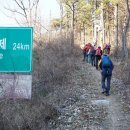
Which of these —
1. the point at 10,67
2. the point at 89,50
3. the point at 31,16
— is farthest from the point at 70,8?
the point at 10,67

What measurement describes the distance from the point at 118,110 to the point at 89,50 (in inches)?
649

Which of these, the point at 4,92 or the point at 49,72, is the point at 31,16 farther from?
the point at 4,92

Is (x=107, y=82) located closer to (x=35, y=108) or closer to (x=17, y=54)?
(x=17, y=54)

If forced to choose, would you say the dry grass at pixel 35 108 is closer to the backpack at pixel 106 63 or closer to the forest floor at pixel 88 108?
the forest floor at pixel 88 108

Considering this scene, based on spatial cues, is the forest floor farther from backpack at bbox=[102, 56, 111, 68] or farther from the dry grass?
backpack at bbox=[102, 56, 111, 68]

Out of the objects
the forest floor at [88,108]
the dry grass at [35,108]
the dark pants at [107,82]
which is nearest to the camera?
the dry grass at [35,108]

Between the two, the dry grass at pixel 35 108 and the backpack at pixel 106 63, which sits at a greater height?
the backpack at pixel 106 63

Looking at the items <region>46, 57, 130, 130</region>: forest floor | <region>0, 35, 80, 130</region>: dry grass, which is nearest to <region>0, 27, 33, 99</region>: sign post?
<region>0, 35, 80, 130</region>: dry grass

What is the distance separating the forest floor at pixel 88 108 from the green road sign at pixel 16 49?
158 cm

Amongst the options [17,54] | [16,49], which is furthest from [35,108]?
[16,49]

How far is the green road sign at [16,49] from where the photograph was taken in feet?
50.3

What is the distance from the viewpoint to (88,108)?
48.1ft

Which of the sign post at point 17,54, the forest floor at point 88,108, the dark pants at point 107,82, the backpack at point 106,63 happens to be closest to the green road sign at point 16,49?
the sign post at point 17,54

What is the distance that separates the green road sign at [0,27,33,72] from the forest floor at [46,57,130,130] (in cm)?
158
